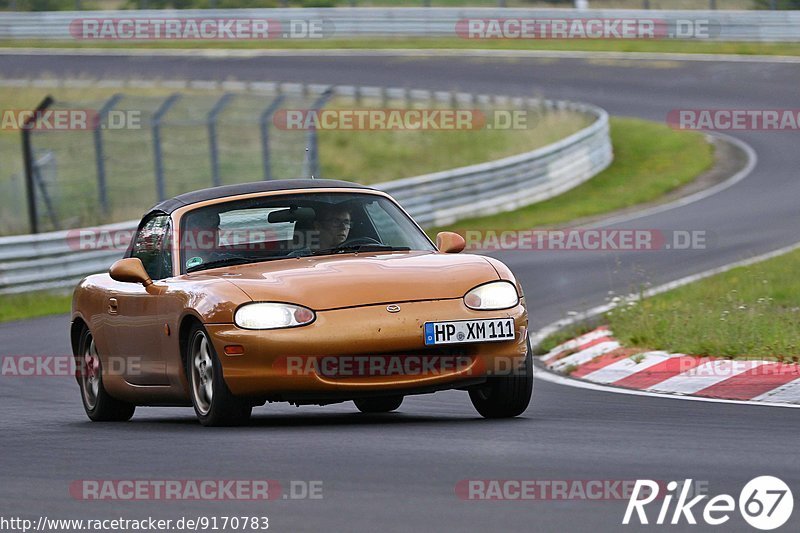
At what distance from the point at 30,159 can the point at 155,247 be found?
11781mm

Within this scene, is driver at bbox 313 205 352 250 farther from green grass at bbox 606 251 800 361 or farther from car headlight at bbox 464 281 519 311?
green grass at bbox 606 251 800 361

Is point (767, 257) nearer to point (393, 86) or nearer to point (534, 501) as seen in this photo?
point (534, 501)

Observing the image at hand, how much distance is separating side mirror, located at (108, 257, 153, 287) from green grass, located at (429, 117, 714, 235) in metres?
14.4

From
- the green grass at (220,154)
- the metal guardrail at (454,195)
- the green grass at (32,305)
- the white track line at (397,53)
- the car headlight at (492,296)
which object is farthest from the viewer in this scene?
the white track line at (397,53)

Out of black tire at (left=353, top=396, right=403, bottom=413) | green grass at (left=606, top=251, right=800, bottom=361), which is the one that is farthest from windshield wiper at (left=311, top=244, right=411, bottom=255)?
green grass at (left=606, top=251, right=800, bottom=361)

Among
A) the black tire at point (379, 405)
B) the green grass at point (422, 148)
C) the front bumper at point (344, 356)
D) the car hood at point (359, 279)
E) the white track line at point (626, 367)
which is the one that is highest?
the car hood at point (359, 279)

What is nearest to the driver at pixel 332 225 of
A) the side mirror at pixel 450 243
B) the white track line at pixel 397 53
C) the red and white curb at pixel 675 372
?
the side mirror at pixel 450 243

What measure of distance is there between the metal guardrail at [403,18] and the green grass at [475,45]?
9.4 inches

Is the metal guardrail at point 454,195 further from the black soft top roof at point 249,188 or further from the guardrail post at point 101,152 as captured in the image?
the black soft top roof at point 249,188

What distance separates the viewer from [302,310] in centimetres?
761

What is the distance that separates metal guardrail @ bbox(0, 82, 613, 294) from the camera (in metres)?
18.5

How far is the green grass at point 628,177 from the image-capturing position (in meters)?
24.0

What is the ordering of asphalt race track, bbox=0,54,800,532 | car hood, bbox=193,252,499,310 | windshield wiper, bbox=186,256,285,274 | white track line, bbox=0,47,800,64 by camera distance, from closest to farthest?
asphalt race track, bbox=0,54,800,532 < car hood, bbox=193,252,499,310 < windshield wiper, bbox=186,256,285,274 < white track line, bbox=0,47,800,64

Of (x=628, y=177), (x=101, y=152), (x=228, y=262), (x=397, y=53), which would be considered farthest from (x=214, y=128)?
(x=397, y=53)
